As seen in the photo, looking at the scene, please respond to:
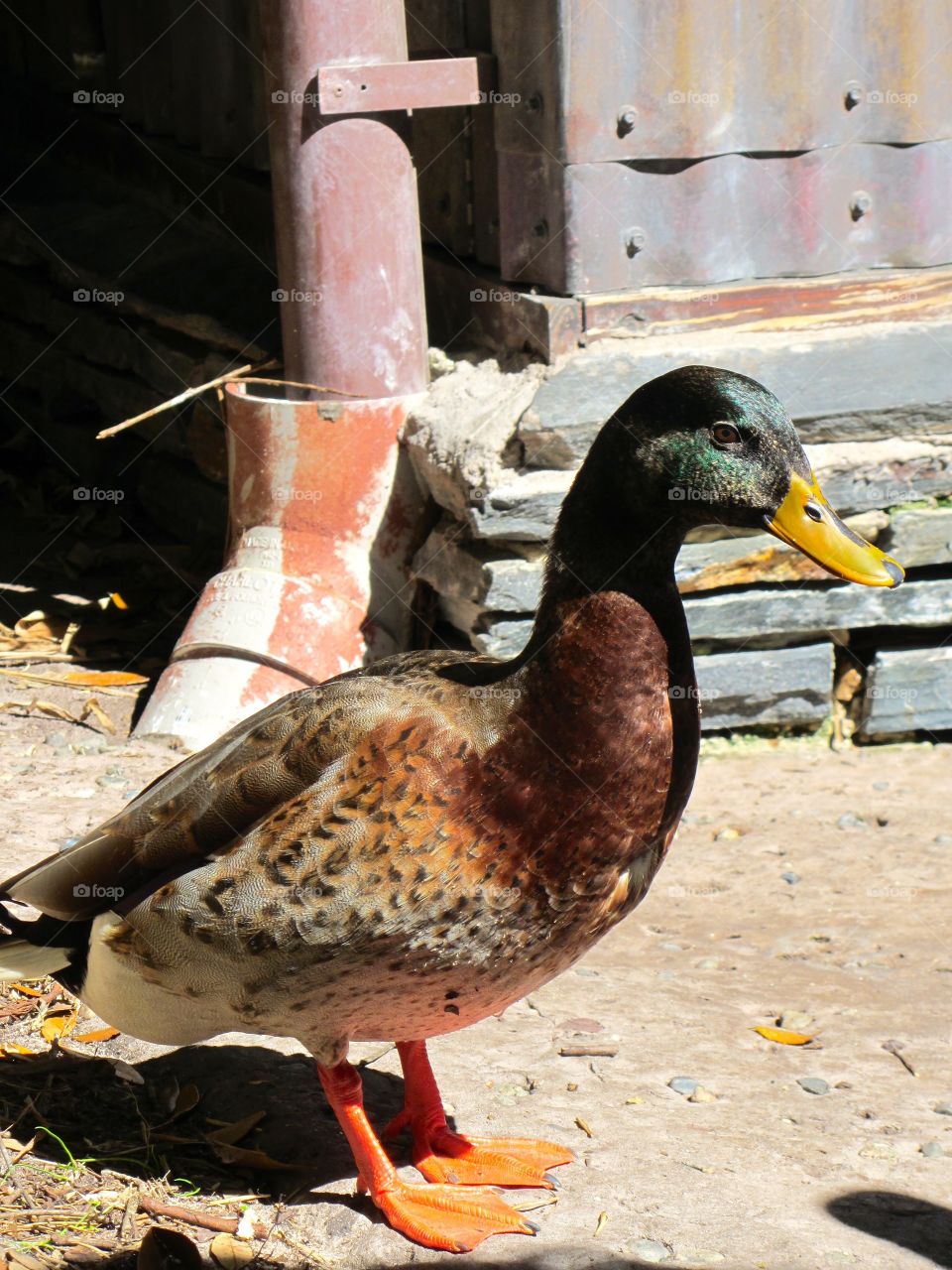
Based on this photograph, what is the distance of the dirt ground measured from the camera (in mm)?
2879

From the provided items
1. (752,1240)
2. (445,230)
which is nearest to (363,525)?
(445,230)

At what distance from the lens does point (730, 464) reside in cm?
259

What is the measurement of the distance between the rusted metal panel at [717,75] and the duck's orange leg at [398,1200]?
2.92 meters

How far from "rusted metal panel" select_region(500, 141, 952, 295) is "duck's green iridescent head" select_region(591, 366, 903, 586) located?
2.33 metres

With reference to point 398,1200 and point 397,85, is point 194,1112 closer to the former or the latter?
point 398,1200

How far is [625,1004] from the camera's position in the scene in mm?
3740

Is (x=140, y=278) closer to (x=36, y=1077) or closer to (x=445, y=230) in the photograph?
(x=445, y=230)

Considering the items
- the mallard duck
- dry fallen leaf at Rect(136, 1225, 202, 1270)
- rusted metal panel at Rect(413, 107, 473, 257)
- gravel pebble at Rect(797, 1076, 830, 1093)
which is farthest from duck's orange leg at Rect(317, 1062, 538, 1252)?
rusted metal panel at Rect(413, 107, 473, 257)

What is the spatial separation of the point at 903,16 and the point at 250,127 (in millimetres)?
3159

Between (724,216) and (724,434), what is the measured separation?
2570 mm

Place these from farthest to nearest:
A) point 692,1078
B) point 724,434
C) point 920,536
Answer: point 920,536
point 692,1078
point 724,434

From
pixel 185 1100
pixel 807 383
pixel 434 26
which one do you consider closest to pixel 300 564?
pixel 807 383

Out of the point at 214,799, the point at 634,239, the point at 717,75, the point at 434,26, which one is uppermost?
the point at 434,26

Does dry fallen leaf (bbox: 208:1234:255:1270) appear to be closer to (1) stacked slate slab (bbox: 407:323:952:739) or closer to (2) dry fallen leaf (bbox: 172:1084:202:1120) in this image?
(2) dry fallen leaf (bbox: 172:1084:202:1120)
